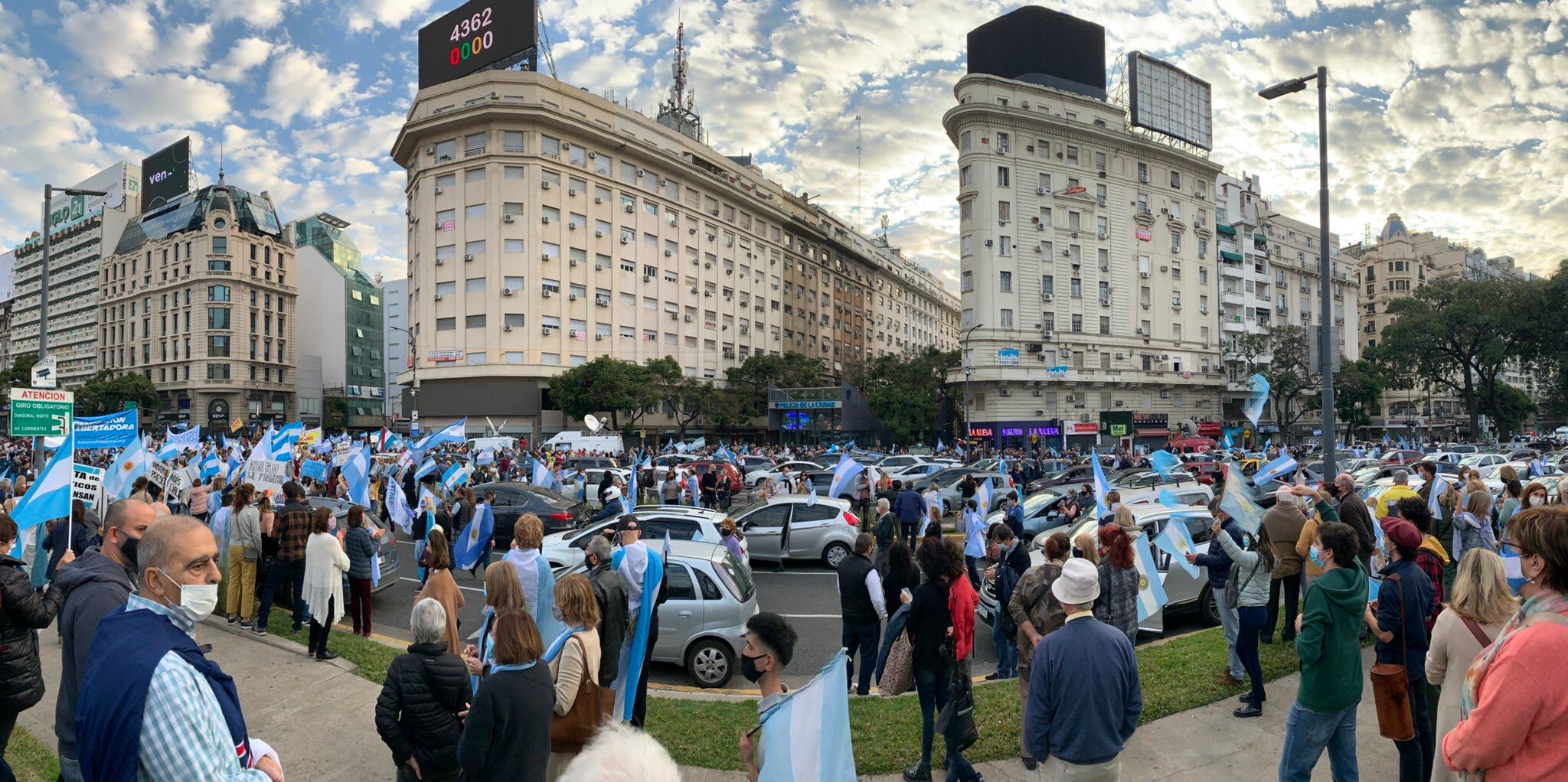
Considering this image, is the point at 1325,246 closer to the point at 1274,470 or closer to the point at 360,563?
the point at 1274,470

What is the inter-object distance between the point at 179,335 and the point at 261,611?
8976cm

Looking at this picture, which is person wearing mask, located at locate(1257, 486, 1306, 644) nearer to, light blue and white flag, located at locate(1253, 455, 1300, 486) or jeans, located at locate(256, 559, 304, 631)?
light blue and white flag, located at locate(1253, 455, 1300, 486)

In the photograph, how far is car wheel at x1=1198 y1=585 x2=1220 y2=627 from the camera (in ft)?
33.2

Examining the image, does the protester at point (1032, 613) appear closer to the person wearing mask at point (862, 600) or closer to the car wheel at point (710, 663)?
the person wearing mask at point (862, 600)

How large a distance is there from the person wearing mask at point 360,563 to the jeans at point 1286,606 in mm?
9710

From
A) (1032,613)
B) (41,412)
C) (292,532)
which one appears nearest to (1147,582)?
(1032,613)

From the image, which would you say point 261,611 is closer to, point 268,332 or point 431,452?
point 431,452

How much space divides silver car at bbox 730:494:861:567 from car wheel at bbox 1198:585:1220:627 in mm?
6276

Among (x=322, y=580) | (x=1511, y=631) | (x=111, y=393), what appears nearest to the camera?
(x=1511, y=631)

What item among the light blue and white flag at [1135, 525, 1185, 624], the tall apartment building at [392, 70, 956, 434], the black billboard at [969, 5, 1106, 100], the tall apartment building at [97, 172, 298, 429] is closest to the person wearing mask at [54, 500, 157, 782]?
the light blue and white flag at [1135, 525, 1185, 624]

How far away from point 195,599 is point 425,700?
1670 millimetres

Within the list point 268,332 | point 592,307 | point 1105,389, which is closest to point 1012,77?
point 1105,389

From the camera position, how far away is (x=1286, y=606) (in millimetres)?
7945

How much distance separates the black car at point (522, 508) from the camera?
15922 millimetres
